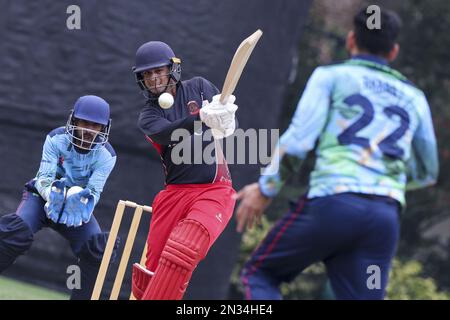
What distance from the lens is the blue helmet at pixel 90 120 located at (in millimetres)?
6160

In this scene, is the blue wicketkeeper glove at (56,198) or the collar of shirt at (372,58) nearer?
the collar of shirt at (372,58)

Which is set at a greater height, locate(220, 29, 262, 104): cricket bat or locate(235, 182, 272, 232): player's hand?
locate(220, 29, 262, 104): cricket bat

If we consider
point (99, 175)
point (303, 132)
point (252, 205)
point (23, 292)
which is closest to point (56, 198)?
point (99, 175)

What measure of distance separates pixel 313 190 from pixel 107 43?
480cm

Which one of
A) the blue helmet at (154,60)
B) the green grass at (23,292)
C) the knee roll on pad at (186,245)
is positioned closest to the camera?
the knee roll on pad at (186,245)

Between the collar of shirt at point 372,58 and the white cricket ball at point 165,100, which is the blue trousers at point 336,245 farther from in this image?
the white cricket ball at point 165,100

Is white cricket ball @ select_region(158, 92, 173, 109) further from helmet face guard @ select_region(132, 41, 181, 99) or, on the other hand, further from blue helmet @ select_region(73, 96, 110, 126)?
blue helmet @ select_region(73, 96, 110, 126)

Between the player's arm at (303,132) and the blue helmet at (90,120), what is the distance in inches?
75.5

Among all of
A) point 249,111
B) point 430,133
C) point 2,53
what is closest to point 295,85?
point 249,111

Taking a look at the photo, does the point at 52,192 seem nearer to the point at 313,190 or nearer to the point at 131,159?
the point at 313,190

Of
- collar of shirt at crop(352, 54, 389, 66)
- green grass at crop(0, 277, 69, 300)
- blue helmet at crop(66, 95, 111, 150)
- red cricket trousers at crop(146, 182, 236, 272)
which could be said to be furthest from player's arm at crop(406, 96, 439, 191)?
green grass at crop(0, 277, 69, 300)

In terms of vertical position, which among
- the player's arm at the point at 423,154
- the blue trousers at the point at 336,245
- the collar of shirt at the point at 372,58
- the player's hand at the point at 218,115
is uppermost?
the player's hand at the point at 218,115

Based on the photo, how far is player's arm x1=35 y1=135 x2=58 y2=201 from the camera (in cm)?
618

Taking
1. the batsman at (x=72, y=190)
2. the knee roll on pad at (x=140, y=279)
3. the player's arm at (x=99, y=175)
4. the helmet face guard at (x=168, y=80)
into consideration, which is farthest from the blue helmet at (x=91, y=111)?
the knee roll on pad at (x=140, y=279)
